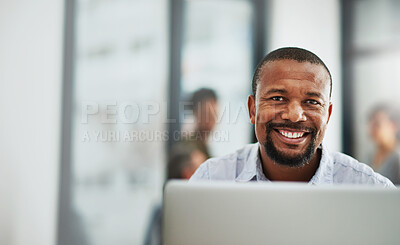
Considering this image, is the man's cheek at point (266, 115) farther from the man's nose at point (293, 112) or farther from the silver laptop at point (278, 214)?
the silver laptop at point (278, 214)

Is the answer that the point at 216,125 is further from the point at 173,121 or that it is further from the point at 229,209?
the point at 229,209

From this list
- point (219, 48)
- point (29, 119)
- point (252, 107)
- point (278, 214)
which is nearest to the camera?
point (278, 214)

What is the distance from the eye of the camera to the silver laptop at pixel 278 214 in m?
0.64

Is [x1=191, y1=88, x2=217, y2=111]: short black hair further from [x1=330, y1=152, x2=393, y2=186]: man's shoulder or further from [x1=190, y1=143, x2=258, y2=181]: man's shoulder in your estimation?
[x1=330, y1=152, x2=393, y2=186]: man's shoulder

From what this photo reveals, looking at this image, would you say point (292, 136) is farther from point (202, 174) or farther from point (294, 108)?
point (202, 174)

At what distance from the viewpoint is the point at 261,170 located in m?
1.14

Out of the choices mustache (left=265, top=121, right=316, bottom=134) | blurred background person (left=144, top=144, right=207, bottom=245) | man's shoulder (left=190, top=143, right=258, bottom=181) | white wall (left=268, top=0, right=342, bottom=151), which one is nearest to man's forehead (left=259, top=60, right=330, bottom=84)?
mustache (left=265, top=121, right=316, bottom=134)

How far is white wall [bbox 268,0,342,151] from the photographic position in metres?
1.63

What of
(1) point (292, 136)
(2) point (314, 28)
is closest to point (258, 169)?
(1) point (292, 136)

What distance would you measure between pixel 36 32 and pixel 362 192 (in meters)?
2.18

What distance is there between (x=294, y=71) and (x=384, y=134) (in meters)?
1.51

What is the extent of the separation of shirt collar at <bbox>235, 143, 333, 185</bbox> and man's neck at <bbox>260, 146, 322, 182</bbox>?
16 millimetres

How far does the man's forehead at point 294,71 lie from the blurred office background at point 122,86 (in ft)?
3.39

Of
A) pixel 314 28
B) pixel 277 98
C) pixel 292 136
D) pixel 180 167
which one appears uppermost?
pixel 314 28
